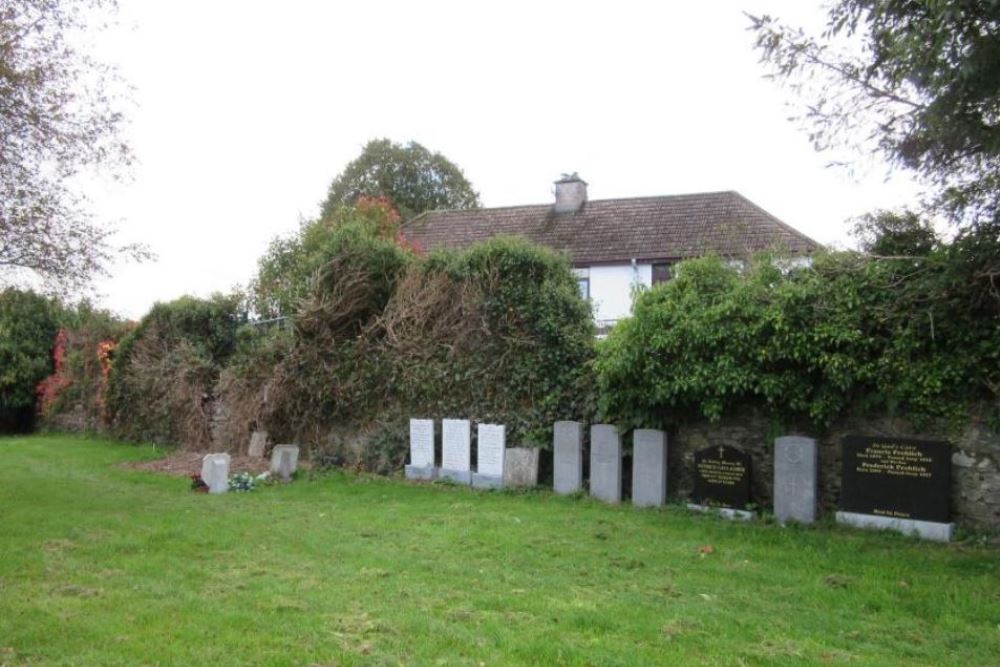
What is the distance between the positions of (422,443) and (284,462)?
2.44 metres

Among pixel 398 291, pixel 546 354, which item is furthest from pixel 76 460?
pixel 546 354

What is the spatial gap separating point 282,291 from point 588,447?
8309 mm

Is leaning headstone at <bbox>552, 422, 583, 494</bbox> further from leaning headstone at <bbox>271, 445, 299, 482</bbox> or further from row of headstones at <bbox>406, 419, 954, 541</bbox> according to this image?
leaning headstone at <bbox>271, 445, 299, 482</bbox>

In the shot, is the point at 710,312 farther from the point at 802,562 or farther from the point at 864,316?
the point at 802,562

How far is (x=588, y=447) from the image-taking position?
11.9 m

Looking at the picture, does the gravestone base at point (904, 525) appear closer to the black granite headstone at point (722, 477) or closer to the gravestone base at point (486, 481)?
the black granite headstone at point (722, 477)

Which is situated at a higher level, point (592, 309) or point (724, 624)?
point (592, 309)

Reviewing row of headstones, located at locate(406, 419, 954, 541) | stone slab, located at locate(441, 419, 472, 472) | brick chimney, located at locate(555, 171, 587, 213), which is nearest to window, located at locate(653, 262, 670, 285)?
brick chimney, located at locate(555, 171, 587, 213)

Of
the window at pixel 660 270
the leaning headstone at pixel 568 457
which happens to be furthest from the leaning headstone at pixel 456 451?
the window at pixel 660 270

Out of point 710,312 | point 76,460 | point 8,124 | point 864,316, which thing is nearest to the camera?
point 864,316

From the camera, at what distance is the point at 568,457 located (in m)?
11.5

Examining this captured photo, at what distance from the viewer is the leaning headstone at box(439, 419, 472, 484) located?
12828 millimetres

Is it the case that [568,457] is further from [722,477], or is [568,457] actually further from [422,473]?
[422,473]

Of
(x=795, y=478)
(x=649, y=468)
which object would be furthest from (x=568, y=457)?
(x=795, y=478)
